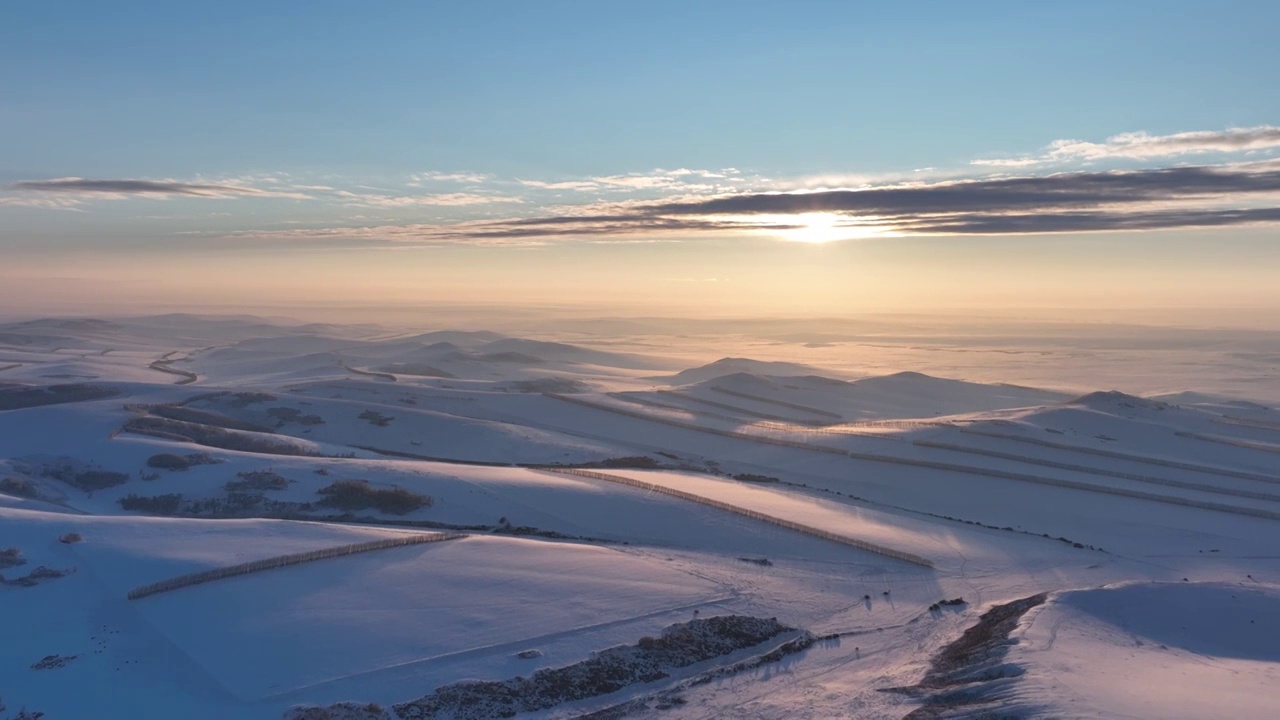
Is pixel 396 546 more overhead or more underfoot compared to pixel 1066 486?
more overhead

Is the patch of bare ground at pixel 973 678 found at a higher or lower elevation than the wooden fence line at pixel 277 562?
lower

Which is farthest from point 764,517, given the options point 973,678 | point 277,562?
point 277,562

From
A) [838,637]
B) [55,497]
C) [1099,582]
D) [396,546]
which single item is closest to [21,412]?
[55,497]

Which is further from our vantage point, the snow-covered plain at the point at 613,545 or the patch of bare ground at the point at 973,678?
the snow-covered plain at the point at 613,545

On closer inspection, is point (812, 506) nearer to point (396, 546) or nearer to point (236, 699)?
point (396, 546)

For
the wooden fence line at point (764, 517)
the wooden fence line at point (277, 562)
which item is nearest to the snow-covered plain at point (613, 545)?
the wooden fence line at point (764, 517)

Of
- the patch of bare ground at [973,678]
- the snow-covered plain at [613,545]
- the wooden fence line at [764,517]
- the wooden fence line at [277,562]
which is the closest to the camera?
the patch of bare ground at [973,678]

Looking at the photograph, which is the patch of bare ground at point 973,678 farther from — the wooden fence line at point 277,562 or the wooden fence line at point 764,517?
the wooden fence line at point 277,562
